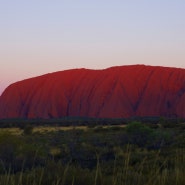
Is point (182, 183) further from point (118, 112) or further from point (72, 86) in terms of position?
point (72, 86)

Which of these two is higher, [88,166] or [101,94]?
[88,166]

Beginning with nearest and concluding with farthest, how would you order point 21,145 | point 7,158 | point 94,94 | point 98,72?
point 7,158 → point 21,145 → point 94,94 → point 98,72

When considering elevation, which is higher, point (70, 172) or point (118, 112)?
point (70, 172)

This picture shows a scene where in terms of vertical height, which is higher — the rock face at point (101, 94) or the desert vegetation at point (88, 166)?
the desert vegetation at point (88, 166)

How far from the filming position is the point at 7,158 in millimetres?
14727

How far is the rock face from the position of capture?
92.9 m

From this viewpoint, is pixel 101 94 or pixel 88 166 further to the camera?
pixel 101 94

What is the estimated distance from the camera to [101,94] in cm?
9856

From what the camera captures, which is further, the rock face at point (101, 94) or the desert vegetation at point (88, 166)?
the rock face at point (101, 94)

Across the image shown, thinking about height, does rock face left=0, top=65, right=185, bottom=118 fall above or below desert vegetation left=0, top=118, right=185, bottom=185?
below

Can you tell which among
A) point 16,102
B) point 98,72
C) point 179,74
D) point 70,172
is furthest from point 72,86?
point 70,172

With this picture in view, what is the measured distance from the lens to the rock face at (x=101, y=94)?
92.9 metres

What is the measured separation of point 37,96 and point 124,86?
21.6m

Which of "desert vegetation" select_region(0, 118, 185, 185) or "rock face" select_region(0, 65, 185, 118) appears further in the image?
"rock face" select_region(0, 65, 185, 118)
